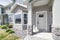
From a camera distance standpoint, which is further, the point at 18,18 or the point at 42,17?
the point at 18,18

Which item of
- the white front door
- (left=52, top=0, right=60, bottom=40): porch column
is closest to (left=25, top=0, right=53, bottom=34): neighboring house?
the white front door

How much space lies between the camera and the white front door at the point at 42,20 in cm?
1399

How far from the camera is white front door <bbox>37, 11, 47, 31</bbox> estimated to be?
45.9 feet

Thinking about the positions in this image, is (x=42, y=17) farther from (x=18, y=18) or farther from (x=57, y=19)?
(x=18, y=18)

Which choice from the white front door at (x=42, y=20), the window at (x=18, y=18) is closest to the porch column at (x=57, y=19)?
the white front door at (x=42, y=20)

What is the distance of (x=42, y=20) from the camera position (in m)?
14.1

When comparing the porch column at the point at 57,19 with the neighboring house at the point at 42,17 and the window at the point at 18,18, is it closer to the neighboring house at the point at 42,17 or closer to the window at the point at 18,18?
the neighboring house at the point at 42,17

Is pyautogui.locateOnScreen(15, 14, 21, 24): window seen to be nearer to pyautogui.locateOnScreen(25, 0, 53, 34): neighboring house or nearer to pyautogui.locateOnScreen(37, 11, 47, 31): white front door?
pyautogui.locateOnScreen(25, 0, 53, 34): neighboring house

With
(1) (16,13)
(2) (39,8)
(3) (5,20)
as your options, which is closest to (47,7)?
(2) (39,8)

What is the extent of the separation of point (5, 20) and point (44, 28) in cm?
1665

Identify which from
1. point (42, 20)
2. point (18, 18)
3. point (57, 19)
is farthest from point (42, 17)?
point (18, 18)

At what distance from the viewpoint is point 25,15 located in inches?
729

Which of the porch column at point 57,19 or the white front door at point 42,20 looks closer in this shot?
the porch column at point 57,19

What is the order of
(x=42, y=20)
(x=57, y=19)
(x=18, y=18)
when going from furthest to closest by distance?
(x=18, y=18)
(x=42, y=20)
(x=57, y=19)
